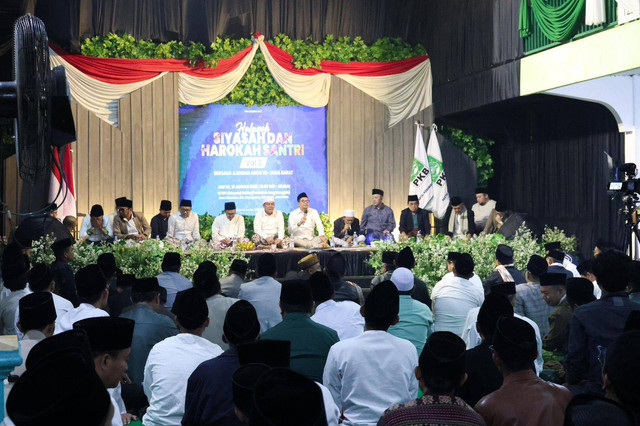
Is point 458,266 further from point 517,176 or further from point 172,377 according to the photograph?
point 517,176

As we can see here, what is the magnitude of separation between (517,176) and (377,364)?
9548mm

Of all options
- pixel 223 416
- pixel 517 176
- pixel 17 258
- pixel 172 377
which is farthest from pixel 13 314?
pixel 517 176

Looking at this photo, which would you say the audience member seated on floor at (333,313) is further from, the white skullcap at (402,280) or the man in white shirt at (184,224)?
the man in white shirt at (184,224)

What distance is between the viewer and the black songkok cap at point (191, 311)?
3832 millimetres

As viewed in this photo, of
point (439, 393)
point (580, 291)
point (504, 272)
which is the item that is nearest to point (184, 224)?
point (504, 272)

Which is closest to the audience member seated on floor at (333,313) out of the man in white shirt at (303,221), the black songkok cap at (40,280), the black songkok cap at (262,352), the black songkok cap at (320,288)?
the black songkok cap at (320,288)

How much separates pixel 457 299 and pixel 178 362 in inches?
107

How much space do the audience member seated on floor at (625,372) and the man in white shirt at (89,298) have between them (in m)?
3.12

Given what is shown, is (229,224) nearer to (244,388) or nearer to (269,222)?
(269,222)

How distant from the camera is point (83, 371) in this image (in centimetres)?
148

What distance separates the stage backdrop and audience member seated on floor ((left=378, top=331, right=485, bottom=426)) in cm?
1022

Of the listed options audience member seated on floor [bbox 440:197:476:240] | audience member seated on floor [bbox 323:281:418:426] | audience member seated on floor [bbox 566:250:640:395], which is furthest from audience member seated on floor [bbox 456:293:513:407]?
audience member seated on floor [bbox 440:197:476:240]

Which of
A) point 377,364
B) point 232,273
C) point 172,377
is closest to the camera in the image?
point 377,364

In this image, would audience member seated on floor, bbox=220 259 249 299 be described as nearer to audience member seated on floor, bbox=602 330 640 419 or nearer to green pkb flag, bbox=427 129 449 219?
audience member seated on floor, bbox=602 330 640 419
